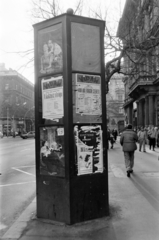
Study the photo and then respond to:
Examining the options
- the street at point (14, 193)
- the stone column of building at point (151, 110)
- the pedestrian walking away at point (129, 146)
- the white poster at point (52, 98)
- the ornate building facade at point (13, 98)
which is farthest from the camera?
the ornate building facade at point (13, 98)

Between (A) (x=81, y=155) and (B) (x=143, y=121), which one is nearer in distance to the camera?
(A) (x=81, y=155)

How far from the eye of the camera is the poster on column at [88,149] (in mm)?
4312

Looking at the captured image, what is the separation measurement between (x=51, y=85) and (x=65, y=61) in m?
0.46

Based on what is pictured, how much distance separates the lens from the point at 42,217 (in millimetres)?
4559

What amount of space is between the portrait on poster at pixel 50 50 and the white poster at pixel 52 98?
0.18 m

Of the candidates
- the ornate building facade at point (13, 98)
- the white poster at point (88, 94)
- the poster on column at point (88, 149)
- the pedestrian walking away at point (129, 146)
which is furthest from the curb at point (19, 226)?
the ornate building facade at point (13, 98)

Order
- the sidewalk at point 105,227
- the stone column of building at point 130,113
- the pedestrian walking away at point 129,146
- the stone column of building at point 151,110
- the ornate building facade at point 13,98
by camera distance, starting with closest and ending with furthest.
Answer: the sidewalk at point 105,227
the pedestrian walking away at point 129,146
the stone column of building at point 151,110
the stone column of building at point 130,113
the ornate building facade at point 13,98

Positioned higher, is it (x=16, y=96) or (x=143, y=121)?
(x=16, y=96)

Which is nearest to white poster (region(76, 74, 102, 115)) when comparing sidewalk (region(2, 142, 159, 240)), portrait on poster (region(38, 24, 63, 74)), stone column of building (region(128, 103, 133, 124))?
portrait on poster (region(38, 24, 63, 74))

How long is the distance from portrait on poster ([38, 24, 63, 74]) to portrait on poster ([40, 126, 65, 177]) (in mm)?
982

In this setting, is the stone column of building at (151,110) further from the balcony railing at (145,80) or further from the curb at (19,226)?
the curb at (19,226)

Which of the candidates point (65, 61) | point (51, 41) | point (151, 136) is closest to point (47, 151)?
point (65, 61)

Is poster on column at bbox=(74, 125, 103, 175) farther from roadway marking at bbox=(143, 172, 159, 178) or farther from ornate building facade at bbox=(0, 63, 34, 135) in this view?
ornate building facade at bbox=(0, 63, 34, 135)

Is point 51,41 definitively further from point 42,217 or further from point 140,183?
point 140,183
